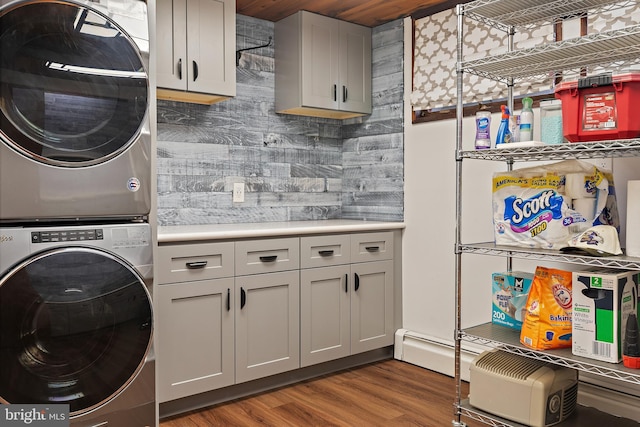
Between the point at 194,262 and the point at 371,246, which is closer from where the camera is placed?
the point at 194,262

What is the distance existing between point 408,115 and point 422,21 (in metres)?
0.58

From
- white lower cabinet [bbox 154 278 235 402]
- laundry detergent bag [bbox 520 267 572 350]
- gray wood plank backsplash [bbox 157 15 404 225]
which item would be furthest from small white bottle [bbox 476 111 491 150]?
white lower cabinet [bbox 154 278 235 402]

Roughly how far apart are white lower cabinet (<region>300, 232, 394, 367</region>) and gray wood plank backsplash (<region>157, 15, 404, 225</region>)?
417mm

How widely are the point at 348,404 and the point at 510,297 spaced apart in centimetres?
96

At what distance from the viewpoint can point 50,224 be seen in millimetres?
1882

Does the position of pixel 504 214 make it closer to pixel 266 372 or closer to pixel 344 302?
pixel 344 302

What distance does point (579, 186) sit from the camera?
212cm

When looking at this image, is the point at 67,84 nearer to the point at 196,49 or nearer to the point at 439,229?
the point at 196,49

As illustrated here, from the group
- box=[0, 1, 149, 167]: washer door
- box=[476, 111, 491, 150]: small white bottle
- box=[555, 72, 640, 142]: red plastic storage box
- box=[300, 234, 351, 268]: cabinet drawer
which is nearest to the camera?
box=[0, 1, 149, 167]: washer door

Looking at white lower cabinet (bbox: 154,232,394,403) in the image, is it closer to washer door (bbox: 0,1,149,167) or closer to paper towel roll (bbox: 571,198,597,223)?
washer door (bbox: 0,1,149,167)

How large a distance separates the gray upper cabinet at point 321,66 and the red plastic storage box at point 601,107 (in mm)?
1659

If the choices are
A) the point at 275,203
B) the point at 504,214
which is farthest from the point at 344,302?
the point at 504,214

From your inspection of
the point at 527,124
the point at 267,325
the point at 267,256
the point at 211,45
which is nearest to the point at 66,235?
the point at 267,256

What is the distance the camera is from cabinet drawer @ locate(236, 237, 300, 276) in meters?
2.71
